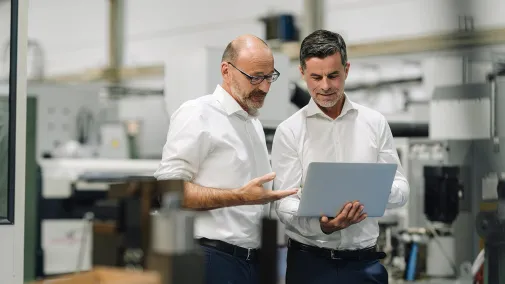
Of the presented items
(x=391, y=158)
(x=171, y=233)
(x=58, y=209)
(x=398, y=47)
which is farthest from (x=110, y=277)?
(x=398, y=47)

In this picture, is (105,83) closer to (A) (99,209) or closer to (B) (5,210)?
(B) (5,210)

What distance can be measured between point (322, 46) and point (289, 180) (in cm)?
44

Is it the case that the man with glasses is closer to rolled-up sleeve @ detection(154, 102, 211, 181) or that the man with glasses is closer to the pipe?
rolled-up sleeve @ detection(154, 102, 211, 181)

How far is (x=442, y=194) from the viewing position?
4508mm

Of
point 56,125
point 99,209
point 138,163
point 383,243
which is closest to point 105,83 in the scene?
point 56,125

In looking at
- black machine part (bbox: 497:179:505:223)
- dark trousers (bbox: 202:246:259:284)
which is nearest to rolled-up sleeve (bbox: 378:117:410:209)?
dark trousers (bbox: 202:246:259:284)

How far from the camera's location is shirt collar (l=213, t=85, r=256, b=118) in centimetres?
233

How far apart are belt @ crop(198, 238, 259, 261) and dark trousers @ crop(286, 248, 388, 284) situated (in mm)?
158

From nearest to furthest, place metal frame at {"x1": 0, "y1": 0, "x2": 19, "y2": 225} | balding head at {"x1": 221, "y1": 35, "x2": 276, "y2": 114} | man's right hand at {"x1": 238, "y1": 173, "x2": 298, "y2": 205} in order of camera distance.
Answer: man's right hand at {"x1": 238, "y1": 173, "x2": 298, "y2": 205} → balding head at {"x1": 221, "y1": 35, "x2": 276, "y2": 114} → metal frame at {"x1": 0, "y1": 0, "x2": 19, "y2": 225}

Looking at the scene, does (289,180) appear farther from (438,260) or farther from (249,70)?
(438,260)

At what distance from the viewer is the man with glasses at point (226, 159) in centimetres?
221

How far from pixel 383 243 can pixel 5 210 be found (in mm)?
2924

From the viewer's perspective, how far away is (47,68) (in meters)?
10.6

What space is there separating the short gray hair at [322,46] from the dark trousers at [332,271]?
63 cm
